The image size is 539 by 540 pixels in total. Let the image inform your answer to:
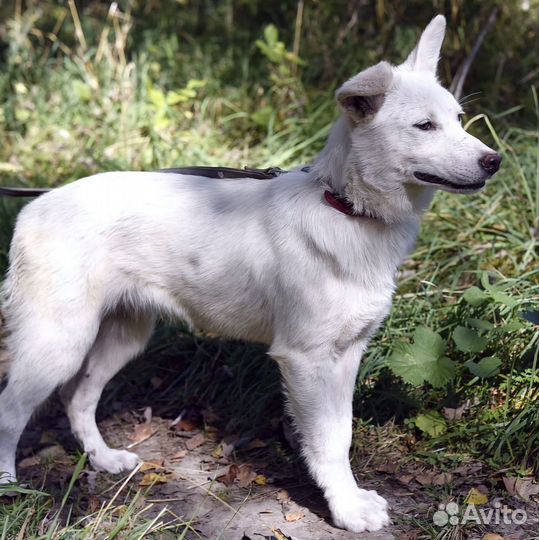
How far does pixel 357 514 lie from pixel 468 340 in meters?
1.03

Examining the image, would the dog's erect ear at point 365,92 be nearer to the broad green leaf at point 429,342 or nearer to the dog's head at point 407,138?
the dog's head at point 407,138

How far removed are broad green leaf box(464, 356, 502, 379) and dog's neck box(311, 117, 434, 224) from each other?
902 mm

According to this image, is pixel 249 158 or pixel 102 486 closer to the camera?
pixel 102 486

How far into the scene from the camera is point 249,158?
5.76 metres

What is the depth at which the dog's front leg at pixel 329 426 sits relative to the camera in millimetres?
3080

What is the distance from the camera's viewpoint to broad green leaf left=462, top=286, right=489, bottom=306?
3781 millimetres

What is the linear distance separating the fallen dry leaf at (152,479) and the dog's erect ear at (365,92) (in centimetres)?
190

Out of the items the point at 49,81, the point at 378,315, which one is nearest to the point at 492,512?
the point at 378,315

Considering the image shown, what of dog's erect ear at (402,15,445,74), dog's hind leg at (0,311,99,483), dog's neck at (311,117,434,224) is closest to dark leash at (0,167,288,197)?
dog's neck at (311,117,434,224)

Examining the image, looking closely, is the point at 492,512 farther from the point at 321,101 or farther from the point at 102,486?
the point at 321,101

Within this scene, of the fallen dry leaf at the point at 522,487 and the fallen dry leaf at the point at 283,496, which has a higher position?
the fallen dry leaf at the point at 522,487

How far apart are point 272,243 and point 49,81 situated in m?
4.53

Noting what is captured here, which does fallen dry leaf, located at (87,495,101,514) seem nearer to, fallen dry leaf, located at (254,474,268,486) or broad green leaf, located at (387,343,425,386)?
fallen dry leaf, located at (254,474,268,486)

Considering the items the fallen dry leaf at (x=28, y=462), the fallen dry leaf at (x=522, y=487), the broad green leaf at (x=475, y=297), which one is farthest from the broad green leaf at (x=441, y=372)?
the fallen dry leaf at (x=28, y=462)
